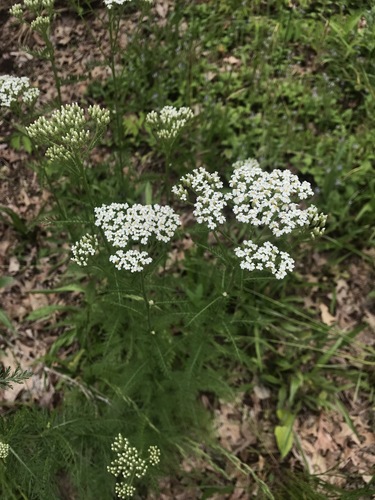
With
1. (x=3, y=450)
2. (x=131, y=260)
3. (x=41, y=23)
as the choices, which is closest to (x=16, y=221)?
(x=41, y=23)

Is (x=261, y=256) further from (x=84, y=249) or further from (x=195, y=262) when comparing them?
(x=195, y=262)

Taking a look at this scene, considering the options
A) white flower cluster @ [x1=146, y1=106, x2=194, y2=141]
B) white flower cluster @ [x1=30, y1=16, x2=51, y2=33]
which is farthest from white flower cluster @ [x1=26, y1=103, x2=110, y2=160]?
white flower cluster @ [x1=30, y1=16, x2=51, y2=33]

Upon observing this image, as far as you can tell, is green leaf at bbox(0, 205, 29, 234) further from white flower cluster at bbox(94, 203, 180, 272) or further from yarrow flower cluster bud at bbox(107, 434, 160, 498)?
yarrow flower cluster bud at bbox(107, 434, 160, 498)

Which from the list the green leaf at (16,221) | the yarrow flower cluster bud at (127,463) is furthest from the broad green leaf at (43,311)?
the yarrow flower cluster bud at (127,463)

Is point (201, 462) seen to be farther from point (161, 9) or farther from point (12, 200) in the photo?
point (161, 9)

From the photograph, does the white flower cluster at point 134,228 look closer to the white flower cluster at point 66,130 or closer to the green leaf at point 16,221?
the white flower cluster at point 66,130

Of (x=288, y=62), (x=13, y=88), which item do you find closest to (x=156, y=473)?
(x=13, y=88)
